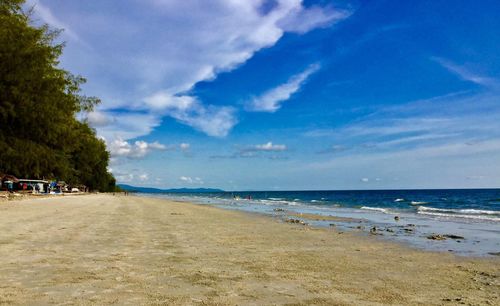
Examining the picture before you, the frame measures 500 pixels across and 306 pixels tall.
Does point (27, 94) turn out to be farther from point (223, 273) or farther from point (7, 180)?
point (7, 180)

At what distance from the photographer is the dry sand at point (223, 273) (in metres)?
5.92

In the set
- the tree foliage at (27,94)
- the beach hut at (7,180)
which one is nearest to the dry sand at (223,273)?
the tree foliage at (27,94)

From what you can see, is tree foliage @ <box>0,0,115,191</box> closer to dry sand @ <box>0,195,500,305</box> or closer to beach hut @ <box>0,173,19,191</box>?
dry sand @ <box>0,195,500,305</box>

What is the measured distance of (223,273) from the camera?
25.2ft

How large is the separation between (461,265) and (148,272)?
7945 mm

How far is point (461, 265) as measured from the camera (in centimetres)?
998

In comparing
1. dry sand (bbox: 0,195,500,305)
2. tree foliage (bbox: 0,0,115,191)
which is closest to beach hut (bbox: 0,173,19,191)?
tree foliage (bbox: 0,0,115,191)

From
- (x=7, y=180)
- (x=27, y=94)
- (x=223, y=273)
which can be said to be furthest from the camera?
(x=7, y=180)

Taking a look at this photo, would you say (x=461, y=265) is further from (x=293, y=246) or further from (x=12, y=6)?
(x=12, y=6)

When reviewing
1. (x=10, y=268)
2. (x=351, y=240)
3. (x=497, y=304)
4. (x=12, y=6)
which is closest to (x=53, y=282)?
(x=10, y=268)

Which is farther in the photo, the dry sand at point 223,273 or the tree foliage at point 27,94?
the tree foliage at point 27,94

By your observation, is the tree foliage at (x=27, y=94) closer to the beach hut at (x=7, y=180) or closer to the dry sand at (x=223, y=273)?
the dry sand at (x=223, y=273)

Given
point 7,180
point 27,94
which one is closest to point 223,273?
point 27,94

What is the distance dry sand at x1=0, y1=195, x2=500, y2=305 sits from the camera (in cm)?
592
